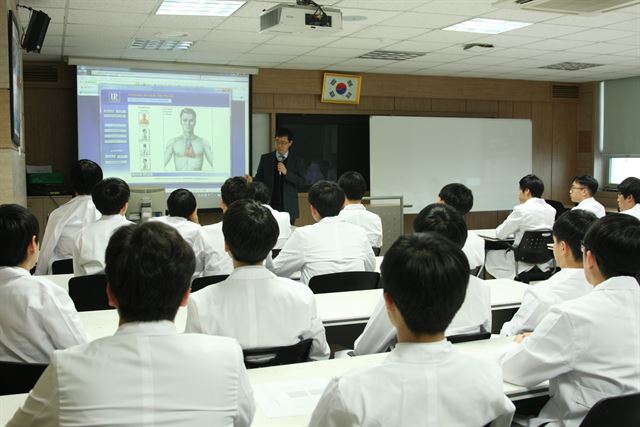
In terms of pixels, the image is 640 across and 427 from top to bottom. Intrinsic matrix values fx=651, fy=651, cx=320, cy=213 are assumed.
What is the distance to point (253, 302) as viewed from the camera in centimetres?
229

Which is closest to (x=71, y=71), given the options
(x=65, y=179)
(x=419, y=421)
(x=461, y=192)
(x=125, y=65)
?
(x=125, y=65)

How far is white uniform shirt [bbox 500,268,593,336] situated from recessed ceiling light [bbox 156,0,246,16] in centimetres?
339

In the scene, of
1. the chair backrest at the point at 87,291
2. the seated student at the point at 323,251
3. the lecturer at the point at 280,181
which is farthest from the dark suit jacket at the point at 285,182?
the chair backrest at the point at 87,291

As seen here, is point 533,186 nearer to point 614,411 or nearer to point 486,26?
point 486,26

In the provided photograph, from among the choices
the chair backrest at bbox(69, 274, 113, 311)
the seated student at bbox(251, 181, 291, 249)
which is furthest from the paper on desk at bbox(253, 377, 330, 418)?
the seated student at bbox(251, 181, 291, 249)

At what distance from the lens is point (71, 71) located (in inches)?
297

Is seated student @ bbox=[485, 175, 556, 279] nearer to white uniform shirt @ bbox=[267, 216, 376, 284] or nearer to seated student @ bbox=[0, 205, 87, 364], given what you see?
white uniform shirt @ bbox=[267, 216, 376, 284]

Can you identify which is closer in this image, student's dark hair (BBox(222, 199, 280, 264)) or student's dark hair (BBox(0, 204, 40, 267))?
student's dark hair (BBox(0, 204, 40, 267))

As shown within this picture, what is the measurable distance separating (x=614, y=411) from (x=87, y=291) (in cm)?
257

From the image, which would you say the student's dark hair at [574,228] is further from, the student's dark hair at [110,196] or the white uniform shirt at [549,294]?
the student's dark hair at [110,196]

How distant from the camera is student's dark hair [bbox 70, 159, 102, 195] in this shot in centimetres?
446

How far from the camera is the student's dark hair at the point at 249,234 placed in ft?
7.88

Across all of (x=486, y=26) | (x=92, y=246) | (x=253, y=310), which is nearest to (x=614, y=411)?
(x=253, y=310)

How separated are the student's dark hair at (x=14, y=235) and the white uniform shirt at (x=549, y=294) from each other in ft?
6.14
